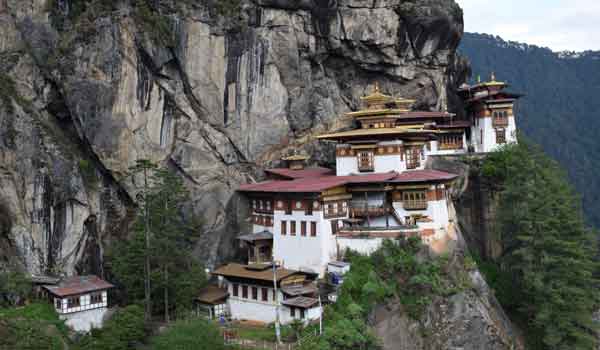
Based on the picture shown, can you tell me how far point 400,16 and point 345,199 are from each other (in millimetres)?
17902

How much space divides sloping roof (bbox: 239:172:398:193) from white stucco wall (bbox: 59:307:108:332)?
12.4 metres

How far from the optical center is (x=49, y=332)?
99.1ft

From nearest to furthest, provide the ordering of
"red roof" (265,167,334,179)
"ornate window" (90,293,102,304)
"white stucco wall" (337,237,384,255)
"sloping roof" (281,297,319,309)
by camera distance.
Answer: "sloping roof" (281,297,319,309), "ornate window" (90,293,102,304), "white stucco wall" (337,237,384,255), "red roof" (265,167,334,179)

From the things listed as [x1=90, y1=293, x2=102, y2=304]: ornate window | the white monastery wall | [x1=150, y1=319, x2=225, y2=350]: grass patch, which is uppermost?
the white monastery wall

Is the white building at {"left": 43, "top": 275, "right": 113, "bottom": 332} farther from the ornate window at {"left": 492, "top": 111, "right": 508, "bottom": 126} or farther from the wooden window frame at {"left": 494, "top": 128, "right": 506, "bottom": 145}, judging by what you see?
the ornate window at {"left": 492, "top": 111, "right": 508, "bottom": 126}

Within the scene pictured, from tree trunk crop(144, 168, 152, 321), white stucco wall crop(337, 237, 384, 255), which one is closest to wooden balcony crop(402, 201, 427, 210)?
white stucco wall crop(337, 237, 384, 255)

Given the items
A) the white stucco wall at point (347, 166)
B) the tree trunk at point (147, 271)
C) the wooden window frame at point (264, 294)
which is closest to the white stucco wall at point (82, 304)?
the tree trunk at point (147, 271)

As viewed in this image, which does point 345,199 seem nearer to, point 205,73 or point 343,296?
point 343,296

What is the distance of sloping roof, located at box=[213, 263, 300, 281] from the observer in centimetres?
3522

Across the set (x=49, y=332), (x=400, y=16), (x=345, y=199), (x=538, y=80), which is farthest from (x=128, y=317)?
(x=538, y=80)

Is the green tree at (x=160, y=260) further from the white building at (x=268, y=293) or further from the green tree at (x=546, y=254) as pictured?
the green tree at (x=546, y=254)

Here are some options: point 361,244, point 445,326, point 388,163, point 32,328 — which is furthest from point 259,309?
point 388,163

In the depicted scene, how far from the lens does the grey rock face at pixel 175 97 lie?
123 feet

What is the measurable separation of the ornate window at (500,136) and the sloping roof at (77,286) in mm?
30338
